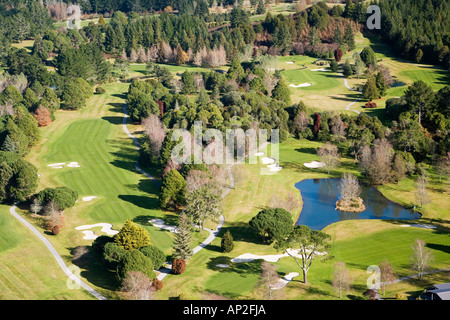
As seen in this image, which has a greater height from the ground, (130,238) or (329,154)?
(329,154)

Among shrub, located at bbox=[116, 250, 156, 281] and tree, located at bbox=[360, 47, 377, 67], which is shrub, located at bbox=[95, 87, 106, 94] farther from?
shrub, located at bbox=[116, 250, 156, 281]

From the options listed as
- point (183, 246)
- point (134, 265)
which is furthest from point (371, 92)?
point (134, 265)

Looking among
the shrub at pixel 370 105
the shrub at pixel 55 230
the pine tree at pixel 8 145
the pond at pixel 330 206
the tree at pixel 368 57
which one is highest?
the tree at pixel 368 57

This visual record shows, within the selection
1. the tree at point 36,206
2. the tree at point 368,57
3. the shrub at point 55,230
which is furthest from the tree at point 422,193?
the tree at point 368,57

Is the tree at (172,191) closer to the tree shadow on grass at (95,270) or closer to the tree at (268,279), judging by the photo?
the tree shadow on grass at (95,270)

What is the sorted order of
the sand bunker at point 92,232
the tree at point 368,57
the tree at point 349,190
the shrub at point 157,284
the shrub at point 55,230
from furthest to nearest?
the tree at point 368,57, the tree at point 349,190, the shrub at point 55,230, the sand bunker at point 92,232, the shrub at point 157,284

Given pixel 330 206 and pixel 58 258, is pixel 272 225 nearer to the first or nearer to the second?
pixel 330 206

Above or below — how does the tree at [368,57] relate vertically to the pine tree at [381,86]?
above
